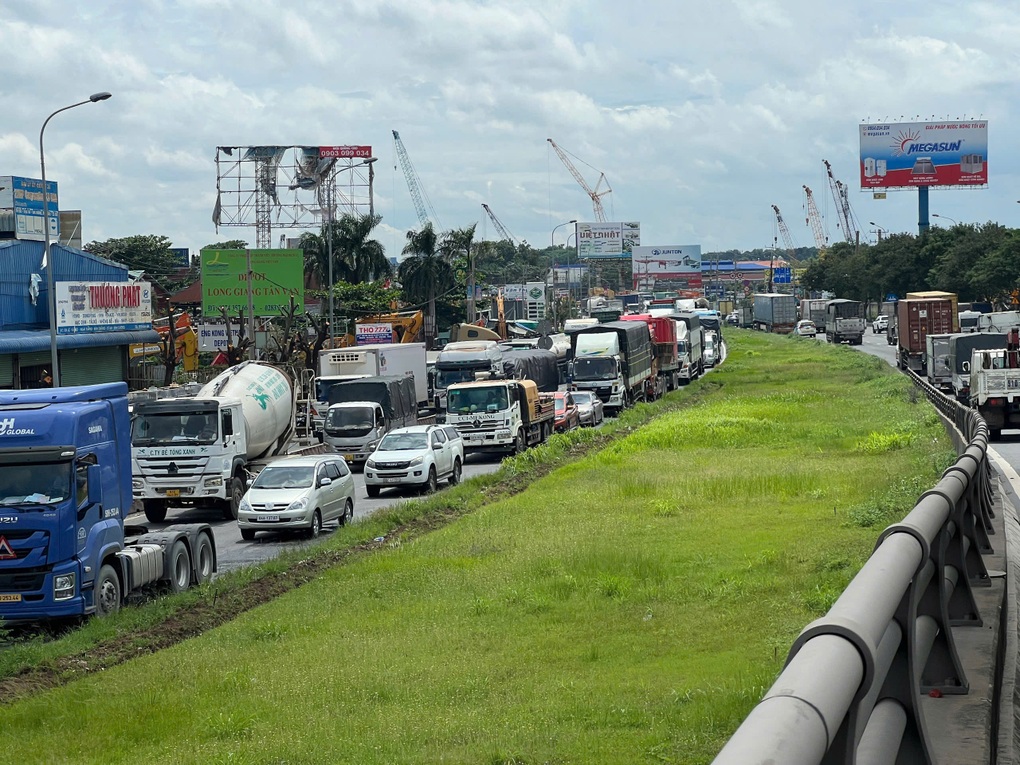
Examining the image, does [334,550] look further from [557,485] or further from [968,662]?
[968,662]

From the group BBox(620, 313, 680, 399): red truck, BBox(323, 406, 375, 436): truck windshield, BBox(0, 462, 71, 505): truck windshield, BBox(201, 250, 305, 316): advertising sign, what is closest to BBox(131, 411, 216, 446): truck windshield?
BBox(323, 406, 375, 436): truck windshield

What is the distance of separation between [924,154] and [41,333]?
299 feet

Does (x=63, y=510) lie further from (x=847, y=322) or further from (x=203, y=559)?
(x=847, y=322)

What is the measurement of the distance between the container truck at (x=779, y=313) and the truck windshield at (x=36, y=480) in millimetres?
134015

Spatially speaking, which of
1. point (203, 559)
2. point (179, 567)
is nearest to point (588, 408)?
point (203, 559)

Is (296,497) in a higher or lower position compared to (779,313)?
lower

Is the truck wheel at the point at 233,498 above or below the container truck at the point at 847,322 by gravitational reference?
below

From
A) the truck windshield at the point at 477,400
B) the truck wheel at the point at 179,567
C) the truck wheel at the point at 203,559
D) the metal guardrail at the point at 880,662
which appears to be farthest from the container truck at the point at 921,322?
the metal guardrail at the point at 880,662

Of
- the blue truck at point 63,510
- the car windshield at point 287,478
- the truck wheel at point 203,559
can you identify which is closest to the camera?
the blue truck at point 63,510

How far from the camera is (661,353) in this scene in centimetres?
7106

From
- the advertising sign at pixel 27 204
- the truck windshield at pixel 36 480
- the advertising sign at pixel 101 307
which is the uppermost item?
the advertising sign at pixel 27 204

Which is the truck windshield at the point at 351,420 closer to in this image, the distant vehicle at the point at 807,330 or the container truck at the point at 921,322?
the container truck at the point at 921,322

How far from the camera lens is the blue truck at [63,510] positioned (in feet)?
57.4

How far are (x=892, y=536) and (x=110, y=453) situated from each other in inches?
614
